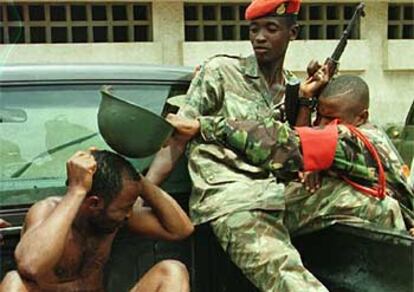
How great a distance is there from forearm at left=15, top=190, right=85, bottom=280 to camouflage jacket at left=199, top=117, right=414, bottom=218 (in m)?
0.62

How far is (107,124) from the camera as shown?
2.58 m

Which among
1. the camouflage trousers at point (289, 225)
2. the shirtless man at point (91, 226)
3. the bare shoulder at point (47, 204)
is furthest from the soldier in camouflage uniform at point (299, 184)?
the bare shoulder at point (47, 204)

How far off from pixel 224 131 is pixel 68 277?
72 centimetres

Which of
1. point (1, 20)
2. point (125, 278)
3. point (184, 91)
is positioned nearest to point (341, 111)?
point (184, 91)

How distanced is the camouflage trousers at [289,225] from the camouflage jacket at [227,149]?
0.05 meters

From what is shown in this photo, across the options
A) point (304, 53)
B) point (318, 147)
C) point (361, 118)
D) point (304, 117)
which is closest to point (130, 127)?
point (318, 147)

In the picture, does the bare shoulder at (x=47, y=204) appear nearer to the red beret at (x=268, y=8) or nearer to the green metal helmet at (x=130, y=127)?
the green metal helmet at (x=130, y=127)

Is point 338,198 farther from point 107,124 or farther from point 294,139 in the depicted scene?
point 107,124

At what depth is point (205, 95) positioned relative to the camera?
2.99m

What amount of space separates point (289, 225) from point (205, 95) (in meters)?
0.56

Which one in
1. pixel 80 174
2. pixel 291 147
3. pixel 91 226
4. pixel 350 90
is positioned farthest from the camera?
pixel 350 90

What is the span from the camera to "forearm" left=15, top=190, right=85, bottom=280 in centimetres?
241

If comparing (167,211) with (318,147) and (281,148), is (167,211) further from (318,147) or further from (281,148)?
(318,147)

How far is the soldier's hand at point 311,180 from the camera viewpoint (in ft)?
9.38
